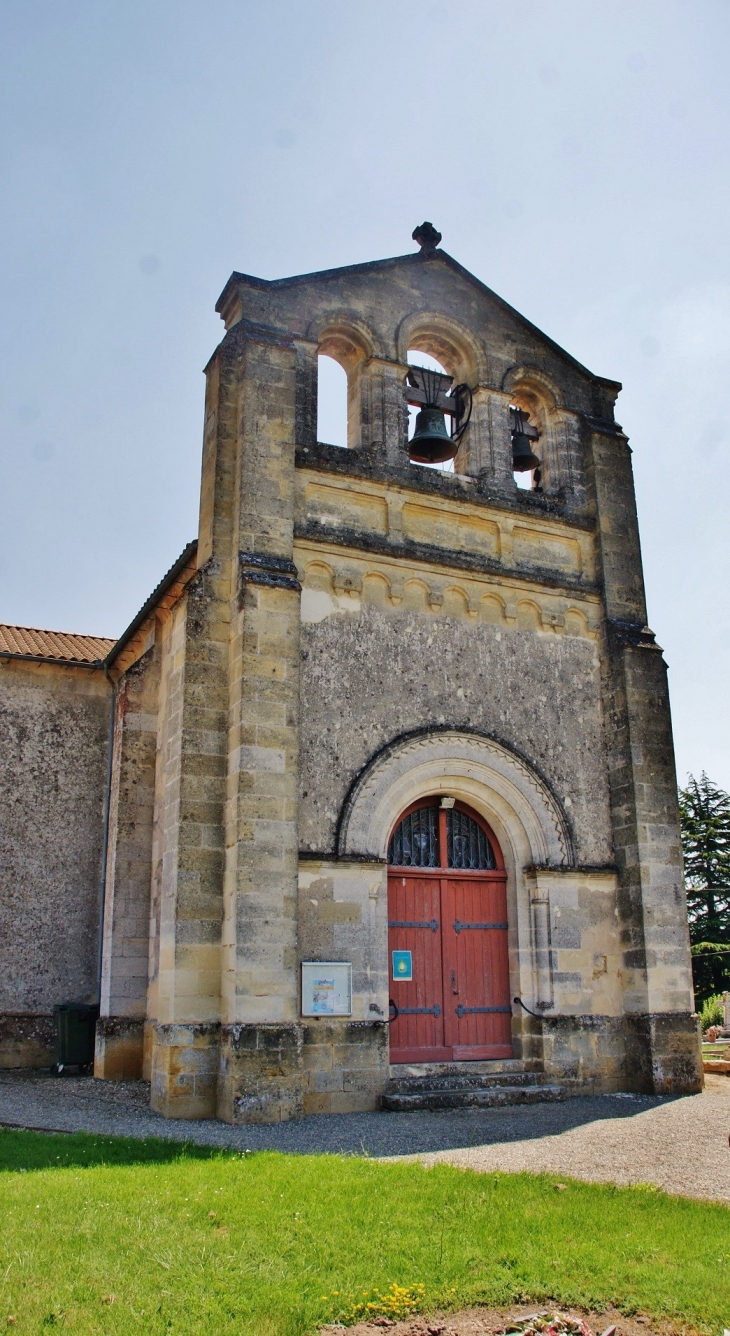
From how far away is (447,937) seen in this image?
1179 centimetres

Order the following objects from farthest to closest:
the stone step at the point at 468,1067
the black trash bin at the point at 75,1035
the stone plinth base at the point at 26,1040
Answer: the stone plinth base at the point at 26,1040, the black trash bin at the point at 75,1035, the stone step at the point at 468,1067

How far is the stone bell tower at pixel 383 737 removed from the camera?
10.2m

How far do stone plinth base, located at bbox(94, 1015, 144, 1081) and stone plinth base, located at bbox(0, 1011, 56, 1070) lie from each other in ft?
5.34

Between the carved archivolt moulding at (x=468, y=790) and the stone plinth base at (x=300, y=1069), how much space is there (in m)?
1.92

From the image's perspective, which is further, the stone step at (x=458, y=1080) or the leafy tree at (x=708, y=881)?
the leafy tree at (x=708, y=881)

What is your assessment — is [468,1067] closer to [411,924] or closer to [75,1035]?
[411,924]

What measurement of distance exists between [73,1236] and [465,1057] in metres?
6.82

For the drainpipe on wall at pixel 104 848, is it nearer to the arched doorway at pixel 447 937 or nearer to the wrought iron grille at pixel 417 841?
the wrought iron grille at pixel 417 841

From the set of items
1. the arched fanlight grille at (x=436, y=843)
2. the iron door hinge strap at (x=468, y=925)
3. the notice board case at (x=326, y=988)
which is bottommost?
the notice board case at (x=326, y=988)

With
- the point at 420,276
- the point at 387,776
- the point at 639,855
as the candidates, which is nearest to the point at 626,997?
the point at 639,855

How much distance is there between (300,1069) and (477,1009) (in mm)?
2726

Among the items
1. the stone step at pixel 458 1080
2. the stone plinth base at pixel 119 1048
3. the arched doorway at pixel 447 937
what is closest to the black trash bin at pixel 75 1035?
the stone plinth base at pixel 119 1048

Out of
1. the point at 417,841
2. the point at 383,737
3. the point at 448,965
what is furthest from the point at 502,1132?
the point at 383,737

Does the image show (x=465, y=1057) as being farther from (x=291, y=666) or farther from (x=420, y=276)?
(x=420, y=276)
